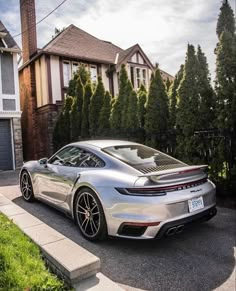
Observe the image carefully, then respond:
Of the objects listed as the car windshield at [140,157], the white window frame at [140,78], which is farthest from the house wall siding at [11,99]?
the car windshield at [140,157]

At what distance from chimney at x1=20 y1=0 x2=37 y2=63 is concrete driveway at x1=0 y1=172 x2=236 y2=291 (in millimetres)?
12727

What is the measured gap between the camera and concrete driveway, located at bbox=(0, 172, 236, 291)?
94.7 inches

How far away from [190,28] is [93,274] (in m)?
6.06

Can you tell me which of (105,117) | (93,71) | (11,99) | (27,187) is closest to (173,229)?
(27,187)

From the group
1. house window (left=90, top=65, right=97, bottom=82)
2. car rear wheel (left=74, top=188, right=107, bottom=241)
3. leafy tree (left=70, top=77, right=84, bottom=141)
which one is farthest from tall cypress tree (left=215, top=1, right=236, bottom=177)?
house window (left=90, top=65, right=97, bottom=82)

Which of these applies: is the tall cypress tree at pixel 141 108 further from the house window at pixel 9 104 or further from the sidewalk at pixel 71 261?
the house window at pixel 9 104

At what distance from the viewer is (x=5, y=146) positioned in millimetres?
11344

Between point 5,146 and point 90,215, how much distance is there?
9224 mm

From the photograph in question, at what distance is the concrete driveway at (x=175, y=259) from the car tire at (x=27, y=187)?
4.69ft

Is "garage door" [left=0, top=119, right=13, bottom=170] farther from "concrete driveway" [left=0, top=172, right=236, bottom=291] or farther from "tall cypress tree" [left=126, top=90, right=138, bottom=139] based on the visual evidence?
"concrete driveway" [left=0, top=172, right=236, bottom=291]

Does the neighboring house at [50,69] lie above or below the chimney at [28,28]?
below

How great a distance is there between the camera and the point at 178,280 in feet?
7.97

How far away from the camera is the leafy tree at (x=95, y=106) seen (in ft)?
29.5

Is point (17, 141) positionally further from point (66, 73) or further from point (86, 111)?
point (66, 73)
